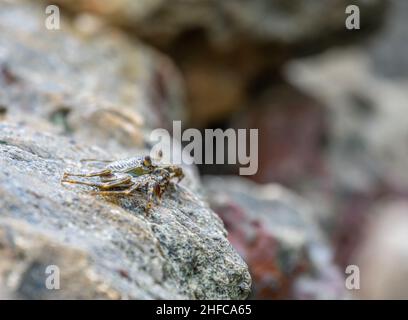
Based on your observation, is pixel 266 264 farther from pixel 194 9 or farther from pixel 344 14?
pixel 344 14

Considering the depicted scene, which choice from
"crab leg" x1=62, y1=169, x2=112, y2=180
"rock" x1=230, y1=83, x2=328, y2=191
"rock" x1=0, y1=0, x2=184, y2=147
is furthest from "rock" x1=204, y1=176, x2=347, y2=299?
"rock" x1=230, y1=83, x2=328, y2=191

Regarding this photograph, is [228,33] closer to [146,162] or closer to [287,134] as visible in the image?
[287,134]

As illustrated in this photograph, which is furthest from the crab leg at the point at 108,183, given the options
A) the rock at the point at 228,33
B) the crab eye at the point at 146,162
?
the rock at the point at 228,33

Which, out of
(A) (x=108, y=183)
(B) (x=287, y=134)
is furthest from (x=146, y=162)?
(B) (x=287, y=134)

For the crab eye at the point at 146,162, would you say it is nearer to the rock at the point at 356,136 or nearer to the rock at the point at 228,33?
the rock at the point at 228,33

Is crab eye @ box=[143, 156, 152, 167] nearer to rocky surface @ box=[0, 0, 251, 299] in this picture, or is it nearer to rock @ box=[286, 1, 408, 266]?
rocky surface @ box=[0, 0, 251, 299]
